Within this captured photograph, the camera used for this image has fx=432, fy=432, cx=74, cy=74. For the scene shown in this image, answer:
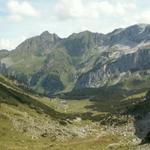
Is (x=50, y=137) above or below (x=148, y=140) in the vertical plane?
below

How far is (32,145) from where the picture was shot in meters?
123

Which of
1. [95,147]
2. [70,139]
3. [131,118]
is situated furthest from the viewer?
[131,118]

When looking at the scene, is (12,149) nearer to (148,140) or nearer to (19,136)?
(19,136)

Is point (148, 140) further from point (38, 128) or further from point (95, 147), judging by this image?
point (38, 128)

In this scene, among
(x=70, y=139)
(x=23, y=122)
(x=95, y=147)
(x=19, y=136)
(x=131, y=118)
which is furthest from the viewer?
(x=131, y=118)

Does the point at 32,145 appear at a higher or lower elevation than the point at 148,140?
lower

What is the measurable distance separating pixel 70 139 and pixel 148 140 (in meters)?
61.4

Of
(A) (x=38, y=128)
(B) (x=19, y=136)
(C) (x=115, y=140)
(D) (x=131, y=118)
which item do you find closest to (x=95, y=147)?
(C) (x=115, y=140)

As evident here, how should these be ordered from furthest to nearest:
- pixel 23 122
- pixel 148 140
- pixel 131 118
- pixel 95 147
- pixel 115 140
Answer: pixel 131 118 → pixel 23 122 → pixel 115 140 → pixel 95 147 → pixel 148 140

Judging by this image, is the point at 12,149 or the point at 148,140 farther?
the point at 12,149

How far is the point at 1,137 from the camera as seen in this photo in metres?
129

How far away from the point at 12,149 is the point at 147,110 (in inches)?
3697

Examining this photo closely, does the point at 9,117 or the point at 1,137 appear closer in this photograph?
the point at 1,137

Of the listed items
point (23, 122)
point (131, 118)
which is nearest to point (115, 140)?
point (23, 122)
